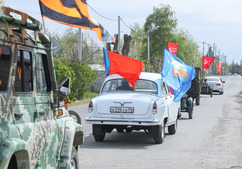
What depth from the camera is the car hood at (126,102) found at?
11891 millimetres

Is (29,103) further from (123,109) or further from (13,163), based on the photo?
(123,109)

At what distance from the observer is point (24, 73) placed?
5.31 meters

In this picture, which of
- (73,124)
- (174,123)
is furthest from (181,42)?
(73,124)

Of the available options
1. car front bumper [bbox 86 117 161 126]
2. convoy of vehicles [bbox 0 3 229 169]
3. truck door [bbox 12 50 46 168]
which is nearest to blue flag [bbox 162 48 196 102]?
car front bumper [bbox 86 117 161 126]

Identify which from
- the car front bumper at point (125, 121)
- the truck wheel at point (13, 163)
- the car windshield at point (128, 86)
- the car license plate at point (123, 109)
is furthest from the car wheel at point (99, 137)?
the truck wheel at point (13, 163)

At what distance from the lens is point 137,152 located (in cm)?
1104

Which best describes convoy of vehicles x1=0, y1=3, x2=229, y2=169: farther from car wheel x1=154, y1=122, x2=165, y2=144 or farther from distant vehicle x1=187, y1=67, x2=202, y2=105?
distant vehicle x1=187, y1=67, x2=202, y2=105

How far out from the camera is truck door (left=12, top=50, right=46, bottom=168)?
5.09m

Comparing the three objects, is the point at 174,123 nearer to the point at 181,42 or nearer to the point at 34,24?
the point at 34,24

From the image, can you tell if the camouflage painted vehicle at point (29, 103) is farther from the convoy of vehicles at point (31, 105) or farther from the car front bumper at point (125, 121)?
the car front bumper at point (125, 121)

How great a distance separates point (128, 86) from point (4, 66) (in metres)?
8.19

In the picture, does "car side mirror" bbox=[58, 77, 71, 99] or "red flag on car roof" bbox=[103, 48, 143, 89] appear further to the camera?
"red flag on car roof" bbox=[103, 48, 143, 89]

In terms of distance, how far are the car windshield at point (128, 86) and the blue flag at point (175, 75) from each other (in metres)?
0.70

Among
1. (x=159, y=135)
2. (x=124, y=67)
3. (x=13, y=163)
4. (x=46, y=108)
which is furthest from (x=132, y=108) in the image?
(x=13, y=163)
